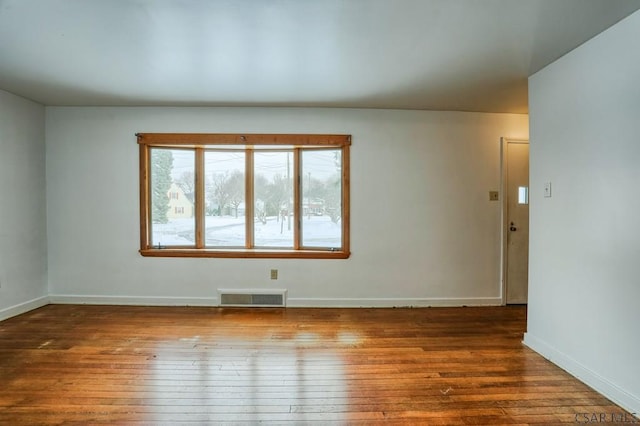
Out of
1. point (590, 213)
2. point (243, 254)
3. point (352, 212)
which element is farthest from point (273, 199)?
point (590, 213)

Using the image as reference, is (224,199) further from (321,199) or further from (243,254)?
(321,199)

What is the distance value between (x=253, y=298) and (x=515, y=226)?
11.3 feet

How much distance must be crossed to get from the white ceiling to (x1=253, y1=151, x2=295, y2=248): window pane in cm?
86

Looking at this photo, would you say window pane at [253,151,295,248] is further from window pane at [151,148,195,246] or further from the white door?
the white door

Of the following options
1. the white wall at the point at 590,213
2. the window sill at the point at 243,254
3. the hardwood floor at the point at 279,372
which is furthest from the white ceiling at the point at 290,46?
the hardwood floor at the point at 279,372

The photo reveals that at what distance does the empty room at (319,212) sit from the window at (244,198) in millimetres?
29

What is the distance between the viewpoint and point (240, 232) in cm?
391

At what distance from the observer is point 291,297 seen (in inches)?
145

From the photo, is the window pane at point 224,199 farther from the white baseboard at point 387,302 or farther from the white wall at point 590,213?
the white wall at point 590,213

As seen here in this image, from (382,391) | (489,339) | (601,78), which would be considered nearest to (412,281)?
(489,339)

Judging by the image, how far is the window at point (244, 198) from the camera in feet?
12.5

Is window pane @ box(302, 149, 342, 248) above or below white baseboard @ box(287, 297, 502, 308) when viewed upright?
above

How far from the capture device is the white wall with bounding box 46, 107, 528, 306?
368cm

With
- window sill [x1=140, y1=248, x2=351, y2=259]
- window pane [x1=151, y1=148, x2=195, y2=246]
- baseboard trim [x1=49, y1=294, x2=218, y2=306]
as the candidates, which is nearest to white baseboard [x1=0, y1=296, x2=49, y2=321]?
baseboard trim [x1=49, y1=294, x2=218, y2=306]
